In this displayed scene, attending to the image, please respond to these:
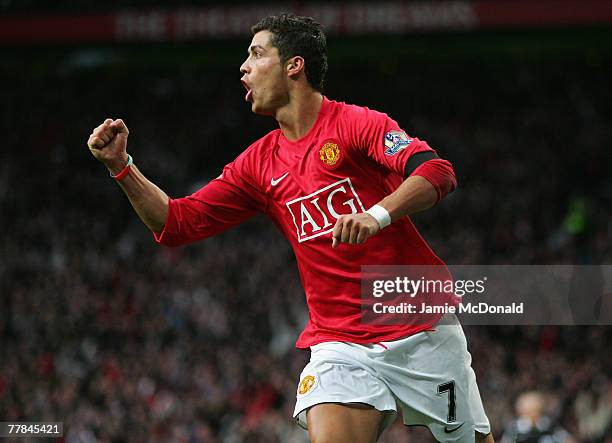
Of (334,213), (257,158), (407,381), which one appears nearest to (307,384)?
Result: (407,381)

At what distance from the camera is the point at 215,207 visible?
480cm

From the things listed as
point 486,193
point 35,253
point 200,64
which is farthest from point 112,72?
point 486,193

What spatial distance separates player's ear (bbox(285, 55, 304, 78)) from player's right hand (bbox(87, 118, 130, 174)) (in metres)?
0.79

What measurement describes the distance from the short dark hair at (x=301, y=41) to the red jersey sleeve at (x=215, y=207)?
0.54 m

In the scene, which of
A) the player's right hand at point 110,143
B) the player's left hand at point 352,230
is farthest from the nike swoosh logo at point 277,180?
the player's left hand at point 352,230

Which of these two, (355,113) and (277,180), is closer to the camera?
(355,113)

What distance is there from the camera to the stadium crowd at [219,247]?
40.9 feet

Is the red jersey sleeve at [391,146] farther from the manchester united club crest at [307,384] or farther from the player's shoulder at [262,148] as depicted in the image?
the manchester united club crest at [307,384]

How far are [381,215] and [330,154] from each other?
0.64 m

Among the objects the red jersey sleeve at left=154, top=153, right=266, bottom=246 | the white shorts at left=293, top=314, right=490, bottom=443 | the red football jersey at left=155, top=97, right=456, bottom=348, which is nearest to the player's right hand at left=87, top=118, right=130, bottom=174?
the red jersey sleeve at left=154, top=153, right=266, bottom=246

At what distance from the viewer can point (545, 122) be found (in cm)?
1769

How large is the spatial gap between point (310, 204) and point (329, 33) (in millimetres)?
13185

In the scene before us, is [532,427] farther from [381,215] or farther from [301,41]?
[301,41]

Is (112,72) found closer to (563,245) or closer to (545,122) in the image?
(545,122)
